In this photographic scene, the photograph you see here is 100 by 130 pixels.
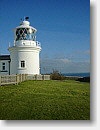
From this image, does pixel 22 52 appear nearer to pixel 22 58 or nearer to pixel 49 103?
pixel 22 58

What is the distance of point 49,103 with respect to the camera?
3799mm

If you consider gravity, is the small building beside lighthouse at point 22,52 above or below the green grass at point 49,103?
above

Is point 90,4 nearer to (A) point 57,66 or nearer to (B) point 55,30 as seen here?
(B) point 55,30

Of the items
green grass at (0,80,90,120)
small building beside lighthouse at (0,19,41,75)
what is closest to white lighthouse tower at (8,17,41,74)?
small building beside lighthouse at (0,19,41,75)

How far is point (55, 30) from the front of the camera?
13.0 ft

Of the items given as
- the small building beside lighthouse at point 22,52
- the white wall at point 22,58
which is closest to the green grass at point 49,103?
the white wall at point 22,58

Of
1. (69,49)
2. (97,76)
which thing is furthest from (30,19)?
(97,76)

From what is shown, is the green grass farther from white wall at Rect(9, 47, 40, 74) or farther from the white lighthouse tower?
the white lighthouse tower

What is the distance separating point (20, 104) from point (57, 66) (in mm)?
755

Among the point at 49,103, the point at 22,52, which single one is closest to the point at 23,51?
the point at 22,52

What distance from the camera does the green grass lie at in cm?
364

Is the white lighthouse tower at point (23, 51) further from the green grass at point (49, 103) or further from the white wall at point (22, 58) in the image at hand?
the green grass at point (49, 103)

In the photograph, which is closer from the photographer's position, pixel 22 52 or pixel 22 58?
pixel 22 58

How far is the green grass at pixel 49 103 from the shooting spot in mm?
3637
